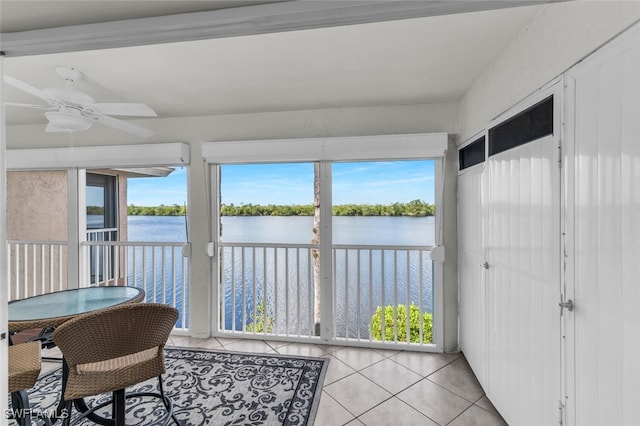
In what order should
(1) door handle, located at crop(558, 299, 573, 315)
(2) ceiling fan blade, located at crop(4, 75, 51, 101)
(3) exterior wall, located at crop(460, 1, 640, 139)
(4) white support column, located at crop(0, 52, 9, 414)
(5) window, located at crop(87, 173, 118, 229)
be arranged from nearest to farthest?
(4) white support column, located at crop(0, 52, 9, 414)
(3) exterior wall, located at crop(460, 1, 640, 139)
(1) door handle, located at crop(558, 299, 573, 315)
(2) ceiling fan blade, located at crop(4, 75, 51, 101)
(5) window, located at crop(87, 173, 118, 229)

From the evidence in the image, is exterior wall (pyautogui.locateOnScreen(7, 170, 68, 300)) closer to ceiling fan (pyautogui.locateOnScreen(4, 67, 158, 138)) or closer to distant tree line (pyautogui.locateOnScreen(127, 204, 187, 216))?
distant tree line (pyautogui.locateOnScreen(127, 204, 187, 216))

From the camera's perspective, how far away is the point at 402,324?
122 inches

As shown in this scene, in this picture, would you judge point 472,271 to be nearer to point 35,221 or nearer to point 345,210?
point 345,210

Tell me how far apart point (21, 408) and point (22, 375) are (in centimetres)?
26

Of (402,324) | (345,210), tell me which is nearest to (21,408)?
(345,210)

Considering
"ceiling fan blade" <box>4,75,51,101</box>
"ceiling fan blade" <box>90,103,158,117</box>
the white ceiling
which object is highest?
the white ceiling

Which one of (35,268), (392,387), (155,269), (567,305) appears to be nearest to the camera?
(567,305)

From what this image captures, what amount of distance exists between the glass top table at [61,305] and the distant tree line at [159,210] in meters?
1.07

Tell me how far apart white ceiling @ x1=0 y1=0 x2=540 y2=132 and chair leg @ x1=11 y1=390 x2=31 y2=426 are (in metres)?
1.64

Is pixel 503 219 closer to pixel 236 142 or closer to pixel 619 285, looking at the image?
pixel 619 285

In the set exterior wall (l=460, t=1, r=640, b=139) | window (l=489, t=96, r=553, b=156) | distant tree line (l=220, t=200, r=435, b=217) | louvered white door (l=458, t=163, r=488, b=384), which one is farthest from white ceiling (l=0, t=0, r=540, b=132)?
distant tree line (l=220, t=200, r=435, b=217)

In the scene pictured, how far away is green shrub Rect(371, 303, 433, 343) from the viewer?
3.07 m

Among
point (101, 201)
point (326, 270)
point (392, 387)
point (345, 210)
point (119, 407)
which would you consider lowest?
point (392, 387)

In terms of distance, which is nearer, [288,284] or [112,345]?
[112,345]
